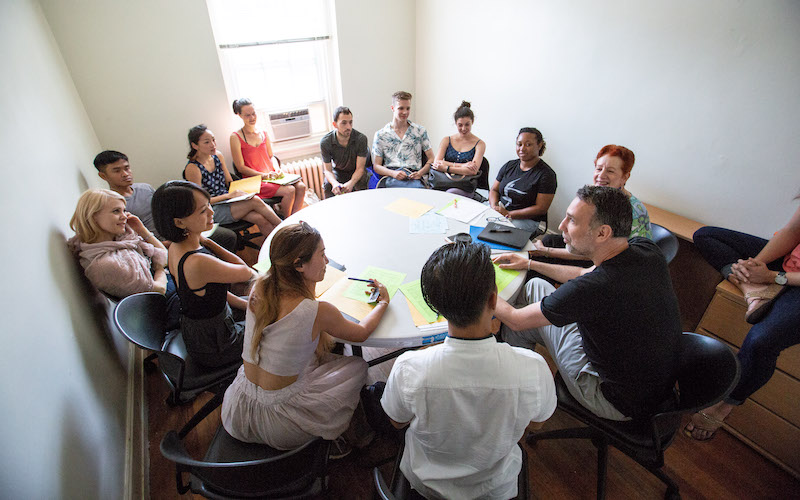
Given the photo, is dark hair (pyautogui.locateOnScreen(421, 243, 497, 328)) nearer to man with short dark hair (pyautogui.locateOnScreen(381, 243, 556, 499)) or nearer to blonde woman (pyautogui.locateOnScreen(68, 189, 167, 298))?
man with short dark hair (pyautogui.locateOnScreen(381, 243, 556, 499))

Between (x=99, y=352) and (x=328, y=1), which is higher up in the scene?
(x=328, y=1)

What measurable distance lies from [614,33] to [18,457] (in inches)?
152

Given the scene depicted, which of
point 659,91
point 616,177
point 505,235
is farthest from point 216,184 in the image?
point 659,91

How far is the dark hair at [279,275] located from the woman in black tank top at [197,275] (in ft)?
1.36

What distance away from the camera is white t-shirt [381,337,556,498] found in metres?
0.98

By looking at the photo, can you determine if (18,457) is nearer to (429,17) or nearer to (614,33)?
(614,33)

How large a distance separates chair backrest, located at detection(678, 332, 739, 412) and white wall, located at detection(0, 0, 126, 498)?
2.08m

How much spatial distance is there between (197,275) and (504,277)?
140cm

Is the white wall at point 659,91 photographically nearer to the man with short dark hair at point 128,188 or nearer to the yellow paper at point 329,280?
the yellow paper at point 329,280

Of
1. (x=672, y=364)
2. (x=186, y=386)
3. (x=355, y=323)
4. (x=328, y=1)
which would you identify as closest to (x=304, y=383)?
(x=355, y=323)

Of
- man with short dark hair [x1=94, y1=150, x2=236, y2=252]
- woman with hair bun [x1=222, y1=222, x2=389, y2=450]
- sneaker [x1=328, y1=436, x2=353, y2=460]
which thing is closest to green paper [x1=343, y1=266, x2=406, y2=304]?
woman with hair bun [x1=222, y1=222, x2=389, y2=450]

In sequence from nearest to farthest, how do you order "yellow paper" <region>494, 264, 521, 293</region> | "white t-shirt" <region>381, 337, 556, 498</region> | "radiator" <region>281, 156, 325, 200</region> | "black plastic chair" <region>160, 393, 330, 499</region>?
1. "white t-shirt" <region>381, 337, 556, 498</region>
2. "black plastic chair" <region>160, 393, 330, 499</region>
3. "yellow paper" <region>494, 264, 521, 293</region>
4. "radiator" <region>281, 156, 325, 200</region>

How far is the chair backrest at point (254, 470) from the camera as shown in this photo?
108 cm

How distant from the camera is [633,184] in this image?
9.46ft
